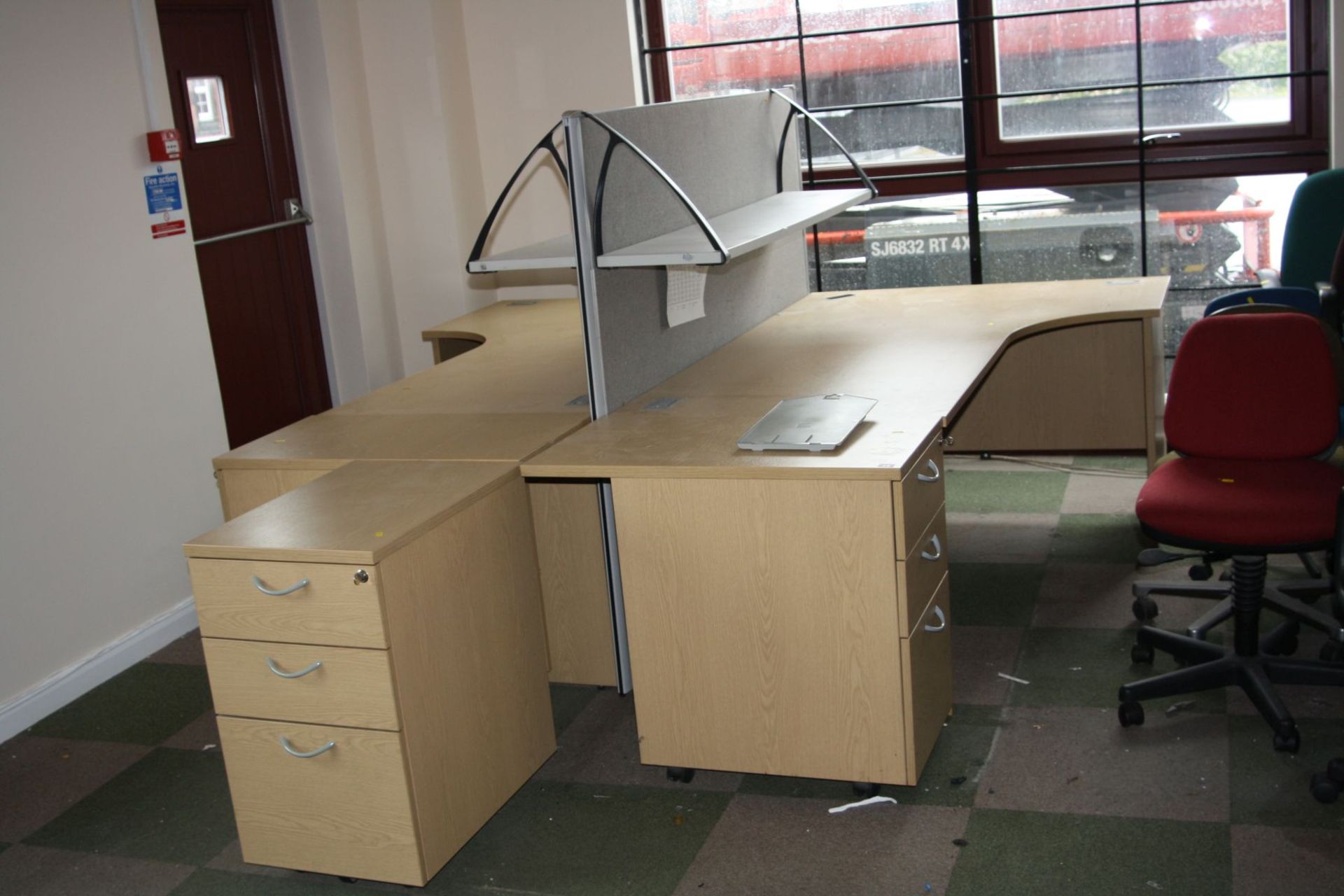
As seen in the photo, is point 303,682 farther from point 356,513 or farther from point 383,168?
point 383,168

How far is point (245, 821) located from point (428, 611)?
1.76ft

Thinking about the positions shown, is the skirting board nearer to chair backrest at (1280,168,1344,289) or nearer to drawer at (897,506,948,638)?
drawer at (897,506,948,638)

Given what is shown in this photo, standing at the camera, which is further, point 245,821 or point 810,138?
point 810,138

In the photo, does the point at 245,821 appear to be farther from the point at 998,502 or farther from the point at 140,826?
the point at 998,502

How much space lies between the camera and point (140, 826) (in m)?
2.78

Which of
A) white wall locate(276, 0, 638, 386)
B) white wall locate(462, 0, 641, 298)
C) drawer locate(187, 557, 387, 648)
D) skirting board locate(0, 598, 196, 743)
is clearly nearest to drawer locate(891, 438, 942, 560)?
drawer locate(187, 557, 387, 648)

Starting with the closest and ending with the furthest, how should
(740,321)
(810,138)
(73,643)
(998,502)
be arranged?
(73,643)
(740,321)
(998,502)
(810,138)

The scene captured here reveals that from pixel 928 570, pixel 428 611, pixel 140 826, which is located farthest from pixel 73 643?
pixel 928 570

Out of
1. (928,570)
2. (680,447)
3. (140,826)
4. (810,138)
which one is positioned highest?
(810,138)

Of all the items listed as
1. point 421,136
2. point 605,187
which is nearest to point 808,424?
point 605,187

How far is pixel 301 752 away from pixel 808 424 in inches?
45.1

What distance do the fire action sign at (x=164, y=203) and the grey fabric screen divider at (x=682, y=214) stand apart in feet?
4.79

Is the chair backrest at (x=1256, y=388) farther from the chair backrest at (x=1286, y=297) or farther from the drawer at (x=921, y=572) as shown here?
the chair backrest at (x=1286, y=297)

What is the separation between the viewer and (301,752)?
2.37 meters
